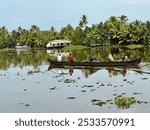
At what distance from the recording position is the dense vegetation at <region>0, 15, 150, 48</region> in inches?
3856

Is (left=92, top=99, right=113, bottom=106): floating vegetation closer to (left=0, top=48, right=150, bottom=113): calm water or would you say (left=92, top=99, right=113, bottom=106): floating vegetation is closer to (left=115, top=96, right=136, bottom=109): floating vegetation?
(left=0, top=48, right=150, bottom=113): calm water

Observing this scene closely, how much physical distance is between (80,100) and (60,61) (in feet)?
66.8

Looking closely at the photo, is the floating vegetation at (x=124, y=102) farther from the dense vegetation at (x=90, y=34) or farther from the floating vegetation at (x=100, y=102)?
the dense vegetation at (x=90, y=34)

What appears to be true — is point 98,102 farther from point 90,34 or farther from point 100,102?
point 90,34

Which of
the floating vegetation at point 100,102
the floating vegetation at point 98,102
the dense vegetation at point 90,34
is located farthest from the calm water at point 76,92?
the dense vegetation at point 90,34

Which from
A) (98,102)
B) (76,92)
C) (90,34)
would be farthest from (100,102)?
(90,34)

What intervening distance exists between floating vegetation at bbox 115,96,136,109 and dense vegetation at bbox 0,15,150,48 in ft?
255

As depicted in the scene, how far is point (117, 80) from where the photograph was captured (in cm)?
2720

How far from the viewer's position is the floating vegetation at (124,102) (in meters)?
18.3

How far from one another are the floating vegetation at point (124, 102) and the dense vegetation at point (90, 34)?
7770cm

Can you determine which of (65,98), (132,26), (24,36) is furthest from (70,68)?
(24,36)

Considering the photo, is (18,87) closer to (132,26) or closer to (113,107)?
(113,107)

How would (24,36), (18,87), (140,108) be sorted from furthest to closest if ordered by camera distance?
(24,36) → (18,87) → (140,108)

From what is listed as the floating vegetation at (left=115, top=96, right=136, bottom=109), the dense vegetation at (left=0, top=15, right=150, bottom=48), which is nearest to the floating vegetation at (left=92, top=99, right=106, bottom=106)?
the floating vegetation at (left=115, top=96, right=136, bottom=109)
